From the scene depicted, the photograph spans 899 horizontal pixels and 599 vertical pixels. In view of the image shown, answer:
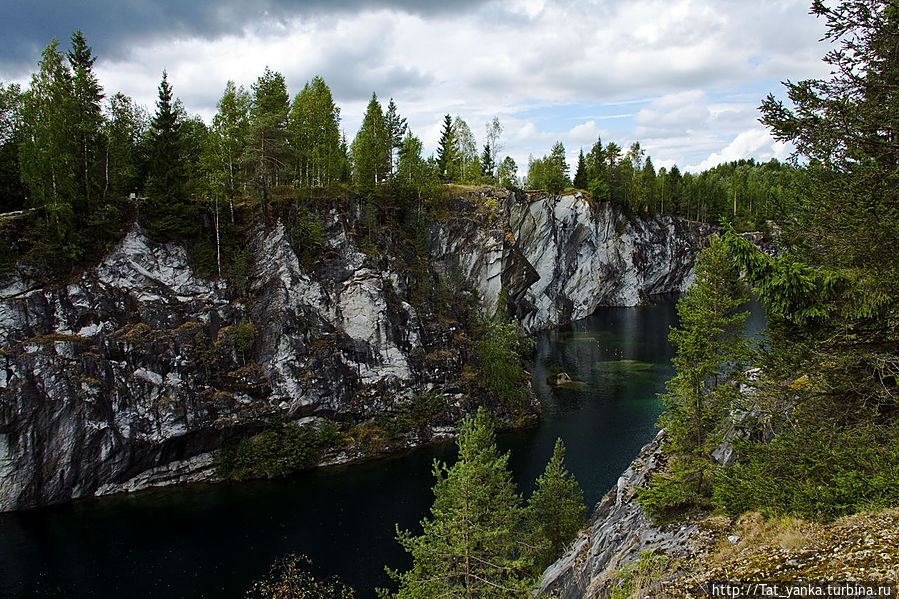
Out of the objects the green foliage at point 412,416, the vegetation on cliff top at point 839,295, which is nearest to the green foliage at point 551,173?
the green foliage at point 412,416

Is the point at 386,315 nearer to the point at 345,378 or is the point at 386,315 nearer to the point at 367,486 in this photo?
the point at 345,378

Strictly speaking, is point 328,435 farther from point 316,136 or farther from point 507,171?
point 507,171

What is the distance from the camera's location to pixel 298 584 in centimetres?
2375

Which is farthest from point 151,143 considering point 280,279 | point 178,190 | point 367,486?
point 367,486

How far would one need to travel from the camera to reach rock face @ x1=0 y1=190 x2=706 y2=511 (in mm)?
32969

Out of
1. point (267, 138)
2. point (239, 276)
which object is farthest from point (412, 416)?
point (267, 138)

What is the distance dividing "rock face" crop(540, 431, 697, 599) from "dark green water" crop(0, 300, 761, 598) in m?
11.5

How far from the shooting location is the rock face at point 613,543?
40.0 feet

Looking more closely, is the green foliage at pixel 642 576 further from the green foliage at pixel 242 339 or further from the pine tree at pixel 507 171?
the pine tree at pixel 507 171

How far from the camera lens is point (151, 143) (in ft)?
136

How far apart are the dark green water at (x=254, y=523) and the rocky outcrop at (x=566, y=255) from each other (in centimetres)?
2494

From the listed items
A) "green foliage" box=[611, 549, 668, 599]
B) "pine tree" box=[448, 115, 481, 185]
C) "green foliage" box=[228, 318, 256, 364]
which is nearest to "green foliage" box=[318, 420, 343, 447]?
"green foliage" box=[228, 318, 256, 364]

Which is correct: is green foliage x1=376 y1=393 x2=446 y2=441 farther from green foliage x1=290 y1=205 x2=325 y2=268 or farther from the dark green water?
green foliage x1=290 y1=205 x2=325 y2=268

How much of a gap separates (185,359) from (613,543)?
33398 mm
